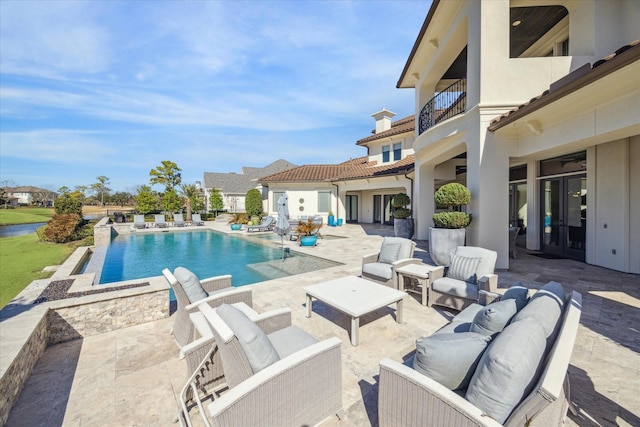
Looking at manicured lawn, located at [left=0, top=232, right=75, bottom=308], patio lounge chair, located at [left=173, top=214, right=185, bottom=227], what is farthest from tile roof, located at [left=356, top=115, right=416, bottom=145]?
manicured lawn, located at [left=0, top=232, right=75, bottom=308]

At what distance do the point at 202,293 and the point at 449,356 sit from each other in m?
3.17

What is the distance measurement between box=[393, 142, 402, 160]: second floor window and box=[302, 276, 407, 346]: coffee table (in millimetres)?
16232

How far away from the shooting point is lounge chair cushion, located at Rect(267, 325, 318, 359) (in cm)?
285

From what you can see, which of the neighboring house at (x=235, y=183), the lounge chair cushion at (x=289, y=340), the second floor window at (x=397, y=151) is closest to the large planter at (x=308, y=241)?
the lounge chair cushion at (x=289, y=340)

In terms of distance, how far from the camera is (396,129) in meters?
19.5

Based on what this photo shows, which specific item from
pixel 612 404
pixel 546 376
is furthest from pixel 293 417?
pixel 612 404

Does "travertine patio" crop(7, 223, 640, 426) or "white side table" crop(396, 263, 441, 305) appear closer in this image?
"travertine patio" crop(7, 223, 640, 426)

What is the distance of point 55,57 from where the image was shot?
1064 centimetres

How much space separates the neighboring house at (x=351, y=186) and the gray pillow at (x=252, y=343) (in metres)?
17.7

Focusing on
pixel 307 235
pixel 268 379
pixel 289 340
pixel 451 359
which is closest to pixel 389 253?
pixel 289 340

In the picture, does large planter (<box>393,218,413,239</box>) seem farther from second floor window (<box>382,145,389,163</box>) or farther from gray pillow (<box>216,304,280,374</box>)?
gray pillow (<box>216,304,280,374</box>)

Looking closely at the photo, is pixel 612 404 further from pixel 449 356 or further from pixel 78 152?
pixel 78 152

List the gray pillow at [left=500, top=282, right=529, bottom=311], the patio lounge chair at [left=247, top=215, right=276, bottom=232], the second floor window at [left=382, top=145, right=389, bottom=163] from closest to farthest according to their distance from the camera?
1. the gray pillow at [left=500, top=282, right=529, bottom=311]
2. the patio lounge chair at [left=247, top=215, right=276, bottom=232]
3. the second floor window at [left=382, top=145, right=389, bottom=163]

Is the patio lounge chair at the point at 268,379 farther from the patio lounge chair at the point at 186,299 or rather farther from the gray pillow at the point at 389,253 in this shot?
the gray pillow at the point at 389,253
